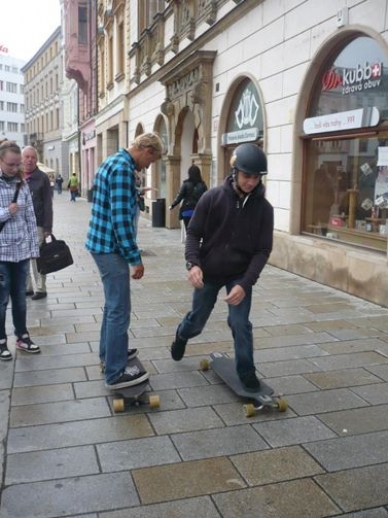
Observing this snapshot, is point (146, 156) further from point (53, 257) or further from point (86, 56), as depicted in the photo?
point (86, 56)

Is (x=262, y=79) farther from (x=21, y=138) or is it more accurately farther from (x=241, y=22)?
(x=21, y=138)

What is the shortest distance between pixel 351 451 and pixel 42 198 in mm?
4757

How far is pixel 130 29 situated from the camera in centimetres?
2108

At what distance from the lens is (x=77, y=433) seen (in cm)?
338

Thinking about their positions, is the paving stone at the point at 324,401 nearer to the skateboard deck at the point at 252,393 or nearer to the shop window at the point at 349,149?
the skateboard deck at the point at 252,393

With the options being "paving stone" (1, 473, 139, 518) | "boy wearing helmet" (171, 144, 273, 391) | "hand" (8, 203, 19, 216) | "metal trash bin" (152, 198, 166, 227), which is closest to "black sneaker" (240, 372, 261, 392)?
"boy wearing helmet" (171, 144, 273, 391)

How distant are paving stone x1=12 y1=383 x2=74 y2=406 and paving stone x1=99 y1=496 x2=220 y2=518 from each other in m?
1.42

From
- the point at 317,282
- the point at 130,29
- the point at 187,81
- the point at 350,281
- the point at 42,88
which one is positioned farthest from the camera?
the point at 42,88

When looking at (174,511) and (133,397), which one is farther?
(133,397)

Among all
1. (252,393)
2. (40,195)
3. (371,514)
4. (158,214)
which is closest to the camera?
(371,514)

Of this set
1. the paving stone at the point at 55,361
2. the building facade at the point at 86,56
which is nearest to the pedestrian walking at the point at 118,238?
the paving stone at the point at 55,361

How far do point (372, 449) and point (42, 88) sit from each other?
210 feet

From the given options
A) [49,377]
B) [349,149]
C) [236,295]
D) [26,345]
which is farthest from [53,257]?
[349,149]

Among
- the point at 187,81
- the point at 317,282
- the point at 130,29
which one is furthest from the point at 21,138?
the point at 317,282
